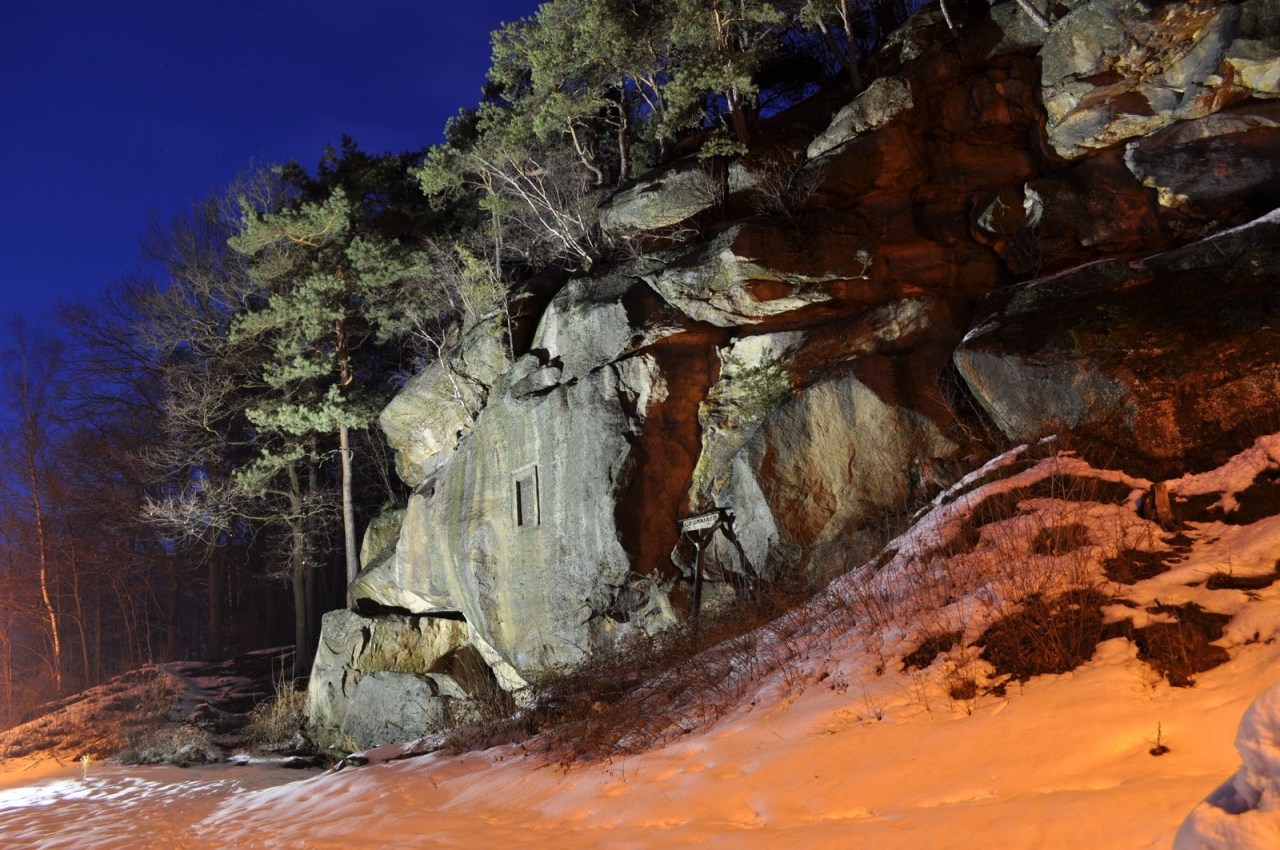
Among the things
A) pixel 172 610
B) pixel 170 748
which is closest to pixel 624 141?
pixel 170 748

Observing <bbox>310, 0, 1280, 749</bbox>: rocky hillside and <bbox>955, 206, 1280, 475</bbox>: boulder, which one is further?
<bbox>310, 0, 1280, 749</bbox>: rocky hillside

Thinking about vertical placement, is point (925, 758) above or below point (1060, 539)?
below

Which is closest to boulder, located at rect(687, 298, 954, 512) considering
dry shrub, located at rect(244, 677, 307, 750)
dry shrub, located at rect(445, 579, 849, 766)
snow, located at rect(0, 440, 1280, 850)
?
dry shrub, located at rect(445, 579, 849, 766)

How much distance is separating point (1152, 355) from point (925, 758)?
678 cm

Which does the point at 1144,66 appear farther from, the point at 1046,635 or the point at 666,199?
the point at 1046,635

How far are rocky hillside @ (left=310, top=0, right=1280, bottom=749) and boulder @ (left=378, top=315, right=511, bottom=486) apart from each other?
0.17 metres

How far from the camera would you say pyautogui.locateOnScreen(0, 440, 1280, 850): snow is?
3.89 meters

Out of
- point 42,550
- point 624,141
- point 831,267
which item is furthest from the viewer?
point 42,550

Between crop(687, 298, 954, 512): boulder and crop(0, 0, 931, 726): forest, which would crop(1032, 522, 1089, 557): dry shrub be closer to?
crop(687, 298, 954, 512): boulder

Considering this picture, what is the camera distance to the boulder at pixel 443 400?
19.6 metres

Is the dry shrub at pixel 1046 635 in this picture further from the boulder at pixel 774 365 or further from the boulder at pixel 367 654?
the boulder at pixel 367 654

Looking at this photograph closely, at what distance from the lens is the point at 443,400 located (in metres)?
21.5

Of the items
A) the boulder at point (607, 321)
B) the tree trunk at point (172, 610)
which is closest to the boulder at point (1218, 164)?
the boulder at point (607, 321)

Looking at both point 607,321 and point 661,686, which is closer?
point 661,686
